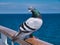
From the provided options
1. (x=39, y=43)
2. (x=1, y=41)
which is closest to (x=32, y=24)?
(x=39, y=43)

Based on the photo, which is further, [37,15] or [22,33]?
[37,15]

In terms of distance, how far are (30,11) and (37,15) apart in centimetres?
7

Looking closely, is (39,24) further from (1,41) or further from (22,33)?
(1,41)

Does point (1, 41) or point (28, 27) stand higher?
point (28, 27)

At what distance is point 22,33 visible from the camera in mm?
2504

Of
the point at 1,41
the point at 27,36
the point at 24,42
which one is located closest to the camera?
the point at 24,42

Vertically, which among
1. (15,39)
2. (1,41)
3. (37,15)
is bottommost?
(1,41)

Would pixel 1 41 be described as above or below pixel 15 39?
below

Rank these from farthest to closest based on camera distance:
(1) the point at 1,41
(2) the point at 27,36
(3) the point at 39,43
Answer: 1. (1) the point at 1,41
2. (2) the point at 27,36
3. (3) the point at 39,43

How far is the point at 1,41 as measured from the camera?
10.8ft

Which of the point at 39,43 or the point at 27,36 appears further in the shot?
the point at 27,36

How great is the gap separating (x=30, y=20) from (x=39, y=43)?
426 mm

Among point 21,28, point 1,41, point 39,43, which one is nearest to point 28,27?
point 21,28

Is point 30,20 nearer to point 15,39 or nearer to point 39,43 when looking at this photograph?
point 15,39
